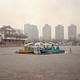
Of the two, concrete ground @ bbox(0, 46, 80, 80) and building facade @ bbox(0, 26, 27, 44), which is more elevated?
building facade @ bbox(0, 26, 27, 44)

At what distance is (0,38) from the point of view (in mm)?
40375

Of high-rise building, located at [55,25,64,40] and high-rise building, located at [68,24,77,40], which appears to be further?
high-rise building, located at [55,25,64,40]

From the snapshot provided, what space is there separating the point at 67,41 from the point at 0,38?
145ft

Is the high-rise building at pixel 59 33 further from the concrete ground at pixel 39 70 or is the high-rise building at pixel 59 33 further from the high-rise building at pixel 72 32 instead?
Result: the concrete ground at pixel 39 70

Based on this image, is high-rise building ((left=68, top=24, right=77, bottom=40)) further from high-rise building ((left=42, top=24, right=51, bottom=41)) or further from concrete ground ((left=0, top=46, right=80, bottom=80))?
concrete ground ((left=0, top=46, right=80, bottom=80))

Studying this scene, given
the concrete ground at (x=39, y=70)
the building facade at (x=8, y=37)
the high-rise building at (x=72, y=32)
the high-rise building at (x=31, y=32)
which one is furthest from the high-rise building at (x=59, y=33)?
the concrete ground at (x=39, y=70)

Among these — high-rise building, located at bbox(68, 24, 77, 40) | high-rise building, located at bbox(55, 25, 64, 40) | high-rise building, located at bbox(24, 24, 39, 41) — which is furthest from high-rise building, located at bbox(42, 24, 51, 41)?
high-rise building, located at bbox(68, 24, 77, 40)

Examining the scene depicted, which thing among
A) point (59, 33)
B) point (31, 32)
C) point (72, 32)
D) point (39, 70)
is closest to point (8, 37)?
point (31, 32)

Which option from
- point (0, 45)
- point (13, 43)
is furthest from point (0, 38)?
point (13, 43)

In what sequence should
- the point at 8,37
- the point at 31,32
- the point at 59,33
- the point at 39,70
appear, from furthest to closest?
the point at 59,33 < the point at 31,32 < the point at 8,37 < the point at 39,70

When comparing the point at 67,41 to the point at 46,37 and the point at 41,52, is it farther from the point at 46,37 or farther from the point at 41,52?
the point at 41,52

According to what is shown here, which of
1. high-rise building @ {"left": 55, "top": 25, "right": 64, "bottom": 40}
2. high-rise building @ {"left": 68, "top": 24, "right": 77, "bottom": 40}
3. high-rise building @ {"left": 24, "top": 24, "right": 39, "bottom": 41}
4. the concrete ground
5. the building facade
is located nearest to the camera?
the concrete ground

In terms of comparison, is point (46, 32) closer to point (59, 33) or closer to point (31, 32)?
point (59, 33)

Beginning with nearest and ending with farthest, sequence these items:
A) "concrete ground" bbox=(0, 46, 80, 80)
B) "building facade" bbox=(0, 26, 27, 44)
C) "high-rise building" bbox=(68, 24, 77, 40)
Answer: "concrete ground" bbox=(0, 46, 80, 80) < "building facade" bbox=(0, 26, 27, 44) < "high-rise building" bbox=(68, 24, 77, 40)
